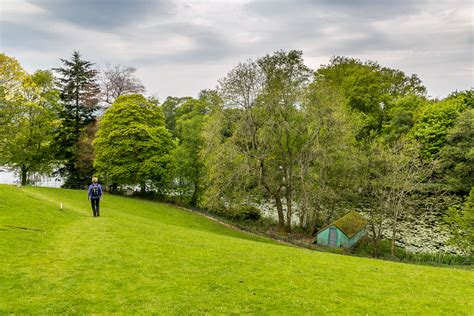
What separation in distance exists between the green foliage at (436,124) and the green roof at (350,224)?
25.9m

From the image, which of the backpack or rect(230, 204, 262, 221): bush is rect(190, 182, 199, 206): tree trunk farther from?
the backpack

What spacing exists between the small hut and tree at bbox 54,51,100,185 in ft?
124

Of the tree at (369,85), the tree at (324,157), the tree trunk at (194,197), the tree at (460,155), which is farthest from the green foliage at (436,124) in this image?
the tree trunk at (194,197)

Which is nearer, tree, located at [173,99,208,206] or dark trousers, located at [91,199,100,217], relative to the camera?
dark trousers, located at [91,199,100,217]

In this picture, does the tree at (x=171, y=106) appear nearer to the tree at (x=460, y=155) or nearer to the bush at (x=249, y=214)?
the bush at (x=249, y=214)

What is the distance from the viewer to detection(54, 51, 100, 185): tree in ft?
170

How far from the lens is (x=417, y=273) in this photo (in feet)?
57.5

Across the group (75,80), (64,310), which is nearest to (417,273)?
(64,310)

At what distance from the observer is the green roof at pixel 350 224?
3344 cm

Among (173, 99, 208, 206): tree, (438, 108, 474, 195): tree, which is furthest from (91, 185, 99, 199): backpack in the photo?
(438, 108, 474, 195): tree

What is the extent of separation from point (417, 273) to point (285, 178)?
20.8 m

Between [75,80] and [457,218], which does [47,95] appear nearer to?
[75,80]

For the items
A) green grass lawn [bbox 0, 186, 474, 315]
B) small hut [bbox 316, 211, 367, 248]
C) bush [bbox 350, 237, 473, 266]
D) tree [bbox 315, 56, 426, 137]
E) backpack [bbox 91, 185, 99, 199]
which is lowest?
bush [bbox 350, 237, 473, 266]

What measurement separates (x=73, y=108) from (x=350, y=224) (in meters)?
43.1
